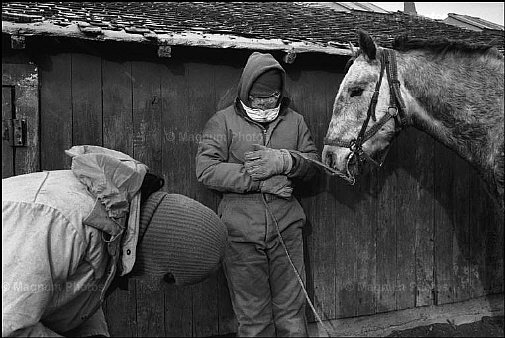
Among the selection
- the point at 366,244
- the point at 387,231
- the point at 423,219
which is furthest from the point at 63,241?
the point at 423,219

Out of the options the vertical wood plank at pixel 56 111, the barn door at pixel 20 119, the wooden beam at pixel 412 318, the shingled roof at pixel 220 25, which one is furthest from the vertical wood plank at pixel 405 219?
the barn door at pixel 20 119

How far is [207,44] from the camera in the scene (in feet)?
13.5

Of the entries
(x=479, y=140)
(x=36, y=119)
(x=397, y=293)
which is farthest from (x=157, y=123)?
(x=397, y=293)

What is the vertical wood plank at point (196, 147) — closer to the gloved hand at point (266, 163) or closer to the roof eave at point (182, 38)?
the roof eave at point (182, 38)

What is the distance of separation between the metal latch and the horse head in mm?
2235

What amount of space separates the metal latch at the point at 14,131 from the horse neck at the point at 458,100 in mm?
2760

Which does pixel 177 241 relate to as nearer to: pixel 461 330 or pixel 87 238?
pixel 87 238

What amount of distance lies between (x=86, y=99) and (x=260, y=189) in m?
1.49

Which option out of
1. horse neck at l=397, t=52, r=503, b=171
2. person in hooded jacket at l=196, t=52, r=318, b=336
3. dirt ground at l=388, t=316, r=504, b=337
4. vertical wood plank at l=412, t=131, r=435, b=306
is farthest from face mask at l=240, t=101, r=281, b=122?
dirt ground at l=388, t=316, r=504, b=337

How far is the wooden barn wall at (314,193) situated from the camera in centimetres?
415

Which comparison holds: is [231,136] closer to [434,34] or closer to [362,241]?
[362,241]

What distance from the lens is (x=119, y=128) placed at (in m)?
4.25

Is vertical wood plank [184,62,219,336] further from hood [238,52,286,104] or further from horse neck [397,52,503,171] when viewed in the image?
horse neck [397,52,503,171]

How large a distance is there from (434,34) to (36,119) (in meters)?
4.50
